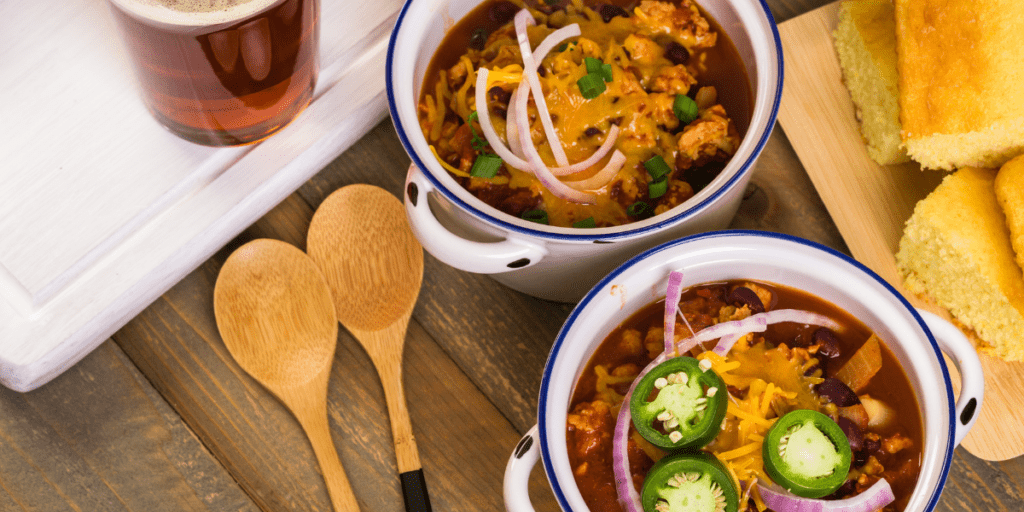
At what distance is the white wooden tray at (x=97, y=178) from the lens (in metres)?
1.85

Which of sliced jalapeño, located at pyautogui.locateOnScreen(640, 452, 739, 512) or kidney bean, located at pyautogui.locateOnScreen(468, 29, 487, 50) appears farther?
kidney bean, located at pyautogui.locateOnScreen(468, 29, 487, 50)

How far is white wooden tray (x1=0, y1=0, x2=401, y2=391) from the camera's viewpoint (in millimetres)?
1853

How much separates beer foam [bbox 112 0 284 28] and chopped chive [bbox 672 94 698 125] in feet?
2.78

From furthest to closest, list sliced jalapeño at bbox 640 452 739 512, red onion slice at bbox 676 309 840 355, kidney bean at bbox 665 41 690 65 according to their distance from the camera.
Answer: kidney bean at bbox 665 41 690 65 → red onion slice at bbox 676 309 840 355 → sliced jalapeño at bbox 640 452 739 512

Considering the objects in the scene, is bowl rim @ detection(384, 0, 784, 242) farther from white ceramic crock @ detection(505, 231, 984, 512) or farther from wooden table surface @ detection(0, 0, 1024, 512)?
wooden table surface @ detection(0, 0, 1024, 512)

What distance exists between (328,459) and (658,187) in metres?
0.99

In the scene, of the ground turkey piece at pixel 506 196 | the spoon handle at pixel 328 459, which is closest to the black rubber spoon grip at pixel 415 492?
the spoon handle at pixel 328 459

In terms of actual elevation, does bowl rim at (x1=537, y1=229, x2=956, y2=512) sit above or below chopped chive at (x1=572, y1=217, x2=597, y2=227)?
below

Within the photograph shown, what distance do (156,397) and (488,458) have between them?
2.70 feet

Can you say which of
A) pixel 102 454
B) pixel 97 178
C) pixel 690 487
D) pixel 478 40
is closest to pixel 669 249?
pixel 690 487

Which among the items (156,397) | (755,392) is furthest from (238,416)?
(755,392)

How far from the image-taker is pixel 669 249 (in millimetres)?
1585

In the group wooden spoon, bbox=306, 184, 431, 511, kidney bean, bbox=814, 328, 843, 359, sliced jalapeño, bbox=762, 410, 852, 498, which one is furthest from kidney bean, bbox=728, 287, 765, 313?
wooden spoon, bbox=306, 184, 431, 511

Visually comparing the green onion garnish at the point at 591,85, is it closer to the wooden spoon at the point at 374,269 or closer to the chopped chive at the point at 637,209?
the chopped chive at the point at 637,209
